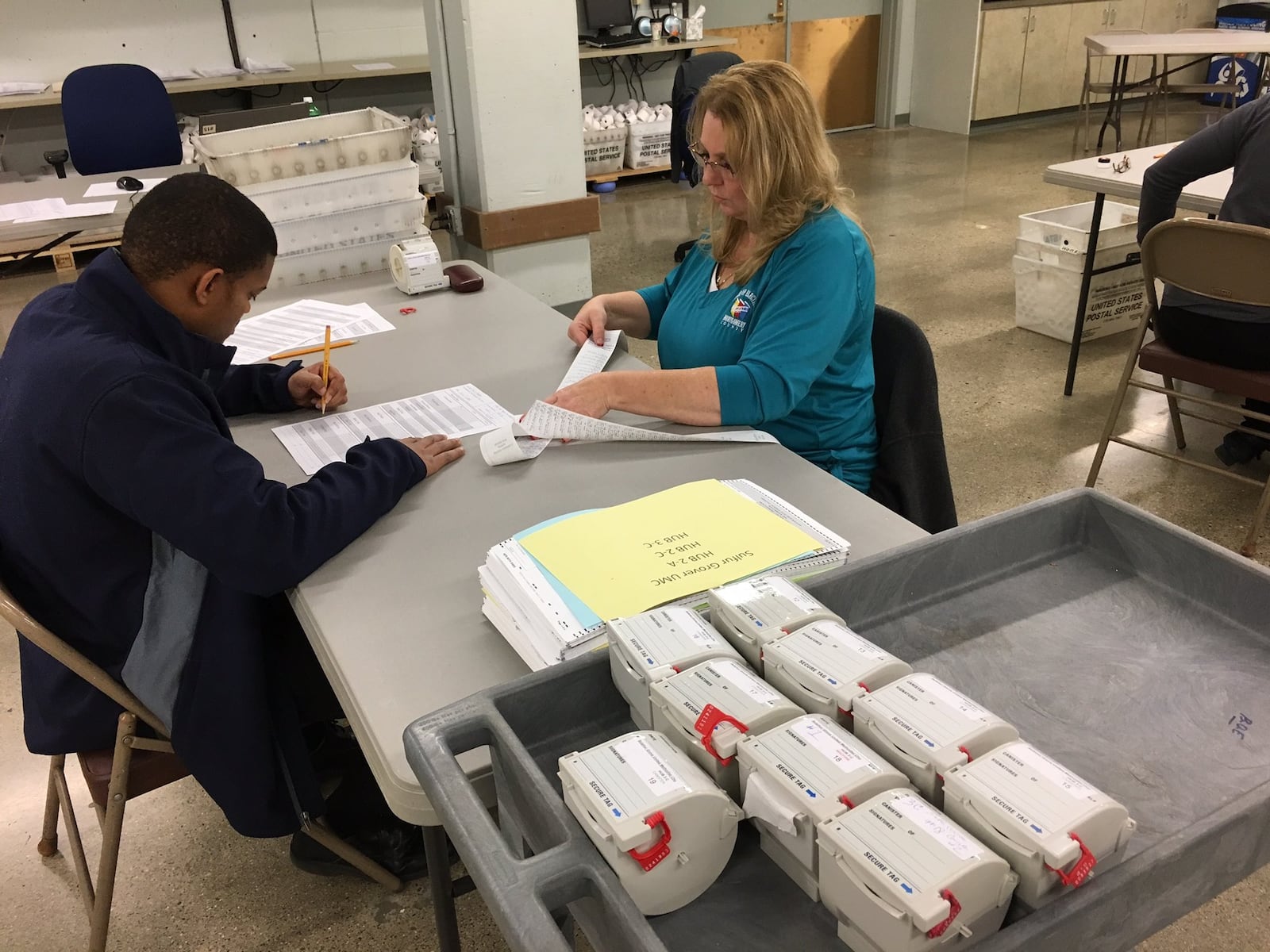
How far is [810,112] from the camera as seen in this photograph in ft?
5.49

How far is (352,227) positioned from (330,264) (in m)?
0.11

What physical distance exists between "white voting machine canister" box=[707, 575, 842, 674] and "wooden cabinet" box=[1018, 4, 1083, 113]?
27.0 ft

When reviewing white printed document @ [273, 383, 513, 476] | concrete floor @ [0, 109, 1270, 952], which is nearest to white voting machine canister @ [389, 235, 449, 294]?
white printed document @ [273, 383, 513, 476]

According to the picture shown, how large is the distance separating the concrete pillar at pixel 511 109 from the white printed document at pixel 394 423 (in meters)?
1.56

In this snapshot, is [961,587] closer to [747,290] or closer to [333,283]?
[747,290]

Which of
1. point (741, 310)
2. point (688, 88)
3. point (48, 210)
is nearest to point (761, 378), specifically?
point (741, 310)

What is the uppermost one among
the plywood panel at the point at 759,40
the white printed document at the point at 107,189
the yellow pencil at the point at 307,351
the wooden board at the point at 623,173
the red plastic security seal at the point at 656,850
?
the plywood panel at the point at 759,40

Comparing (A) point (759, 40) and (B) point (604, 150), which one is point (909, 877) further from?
(A) point (759, 40)

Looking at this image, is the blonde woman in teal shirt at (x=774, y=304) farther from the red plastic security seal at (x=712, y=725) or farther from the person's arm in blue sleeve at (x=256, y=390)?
the red plastic security seal at (x=712, y=725)

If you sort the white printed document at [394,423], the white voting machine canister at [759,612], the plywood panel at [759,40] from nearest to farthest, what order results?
the white voting machine canister at [759,612] → the white printed document at [394,423] → the plywood panel at [759,40]

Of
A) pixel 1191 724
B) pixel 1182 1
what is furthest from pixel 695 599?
pixel 1182 1

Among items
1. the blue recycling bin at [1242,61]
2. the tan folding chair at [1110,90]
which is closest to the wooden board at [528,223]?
the tan folding chair at [1110,90]

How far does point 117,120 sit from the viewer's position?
4262mm

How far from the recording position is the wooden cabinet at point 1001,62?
297 inches
